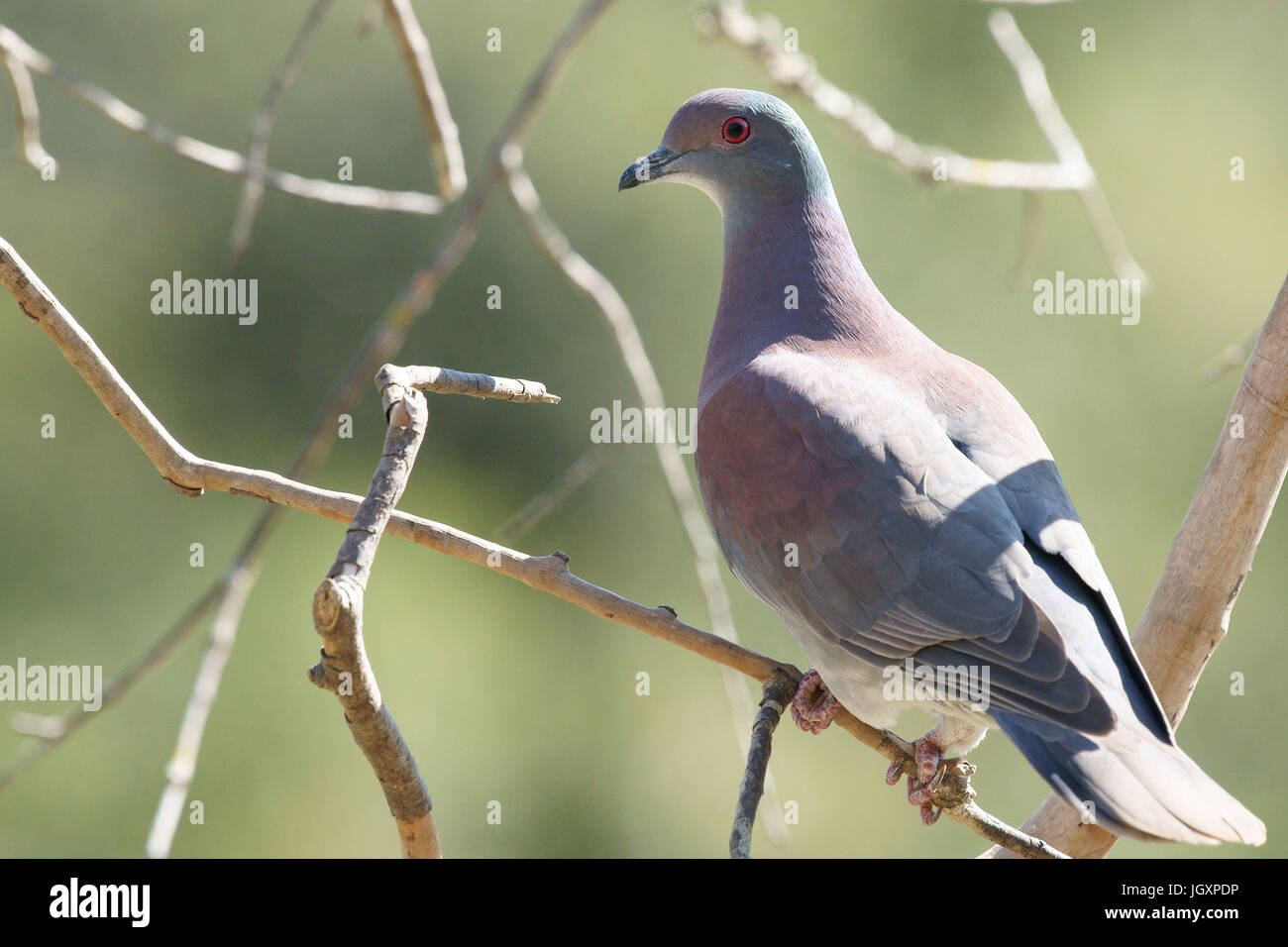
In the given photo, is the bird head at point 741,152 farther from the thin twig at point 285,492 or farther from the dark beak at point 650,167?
the thin twig at point 285,492

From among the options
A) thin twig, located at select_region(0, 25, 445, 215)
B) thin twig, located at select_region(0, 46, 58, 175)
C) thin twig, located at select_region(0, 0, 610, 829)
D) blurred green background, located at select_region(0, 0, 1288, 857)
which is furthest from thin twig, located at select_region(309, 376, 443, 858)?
A: blurred green background, located at select_region(0, 0, 1288, 857)

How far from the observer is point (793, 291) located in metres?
2.81

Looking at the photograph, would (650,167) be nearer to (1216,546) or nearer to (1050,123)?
(1050,123)

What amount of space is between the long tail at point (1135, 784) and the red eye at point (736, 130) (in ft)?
4.68

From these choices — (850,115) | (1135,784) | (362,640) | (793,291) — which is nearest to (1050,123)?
(850,115)

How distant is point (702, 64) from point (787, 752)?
4.07 metres

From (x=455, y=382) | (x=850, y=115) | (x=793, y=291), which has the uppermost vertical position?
(x=850, y=115)

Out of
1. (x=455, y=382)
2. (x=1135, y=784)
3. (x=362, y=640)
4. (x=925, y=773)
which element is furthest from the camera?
(x=925, y=773)

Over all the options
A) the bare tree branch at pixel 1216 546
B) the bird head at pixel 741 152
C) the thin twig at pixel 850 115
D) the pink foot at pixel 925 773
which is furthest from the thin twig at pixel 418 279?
the bare tree branch at pixel 1216 546

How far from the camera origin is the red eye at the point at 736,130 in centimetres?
296

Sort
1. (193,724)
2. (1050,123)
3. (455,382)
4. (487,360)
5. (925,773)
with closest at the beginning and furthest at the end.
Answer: (455,382) < (193,724) < (925,773) < (1050,123) < (487,360)

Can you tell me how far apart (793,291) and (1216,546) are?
0.96 meters

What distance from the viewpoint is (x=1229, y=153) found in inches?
339

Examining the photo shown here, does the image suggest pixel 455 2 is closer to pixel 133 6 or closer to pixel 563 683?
pixel 133 6
